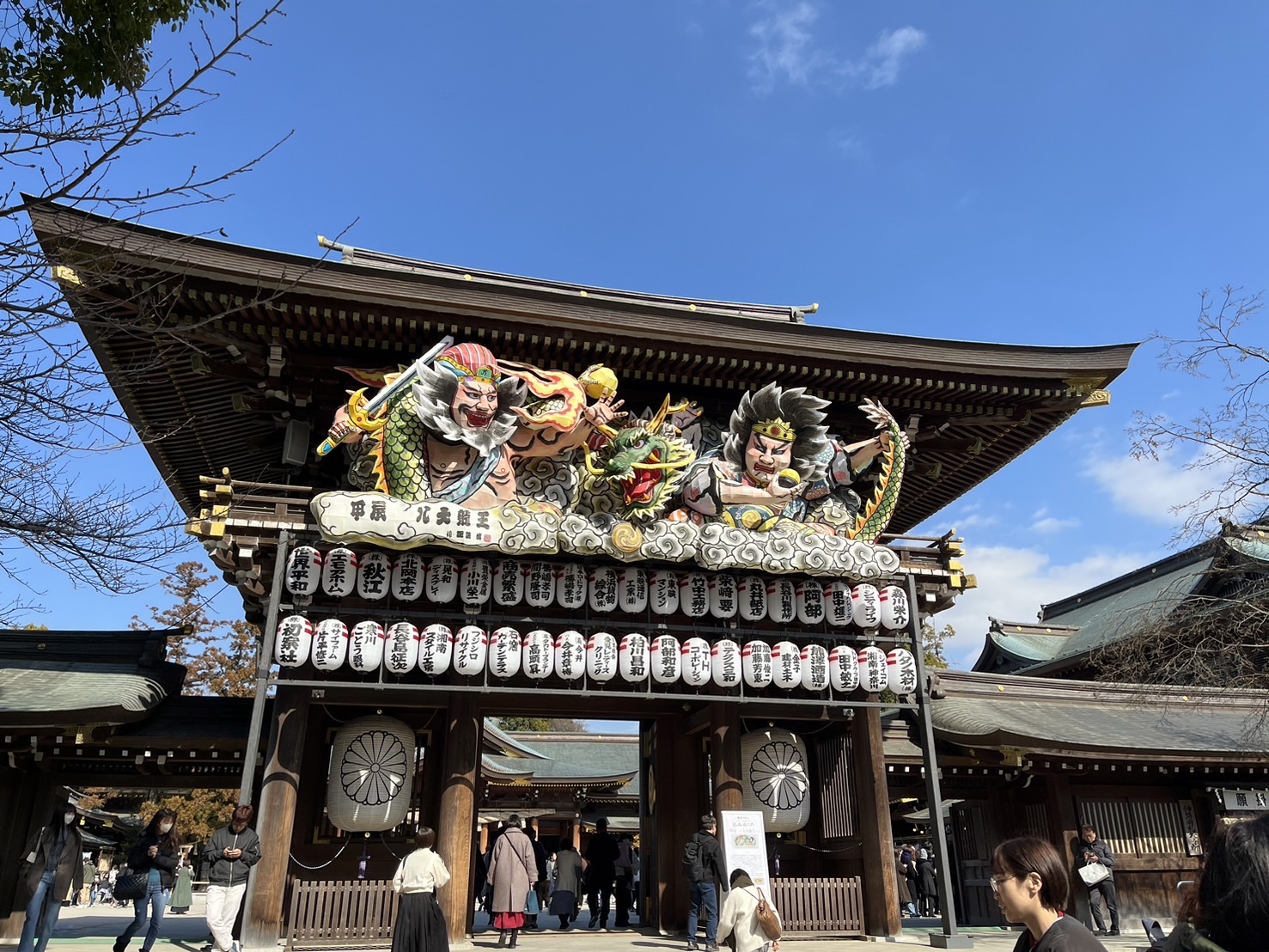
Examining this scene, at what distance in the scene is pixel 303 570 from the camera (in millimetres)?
11234

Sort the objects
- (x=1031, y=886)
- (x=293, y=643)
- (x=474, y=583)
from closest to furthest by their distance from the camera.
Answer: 1. (x=1031, y=886)
2. (x=293, y=643)
3. (x=474, y=583)

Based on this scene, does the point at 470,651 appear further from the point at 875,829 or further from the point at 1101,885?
the point at 1101,885

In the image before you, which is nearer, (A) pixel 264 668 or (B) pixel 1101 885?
(A) pixel 264 668

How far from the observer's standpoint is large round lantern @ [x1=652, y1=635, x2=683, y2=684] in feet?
38.8

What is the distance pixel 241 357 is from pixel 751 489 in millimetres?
7528

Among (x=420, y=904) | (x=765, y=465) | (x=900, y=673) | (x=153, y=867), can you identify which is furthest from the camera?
(x=765, y=465)

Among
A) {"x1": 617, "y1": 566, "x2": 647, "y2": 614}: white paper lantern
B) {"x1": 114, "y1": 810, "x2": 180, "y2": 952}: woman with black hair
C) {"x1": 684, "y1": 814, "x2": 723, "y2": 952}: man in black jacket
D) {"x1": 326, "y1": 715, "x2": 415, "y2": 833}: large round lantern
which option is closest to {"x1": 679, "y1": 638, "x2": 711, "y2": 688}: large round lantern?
{"x1": 617, "y1": 566, "x2": 647, "y2": 614}: white paper lantern

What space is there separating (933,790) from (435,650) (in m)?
7.15

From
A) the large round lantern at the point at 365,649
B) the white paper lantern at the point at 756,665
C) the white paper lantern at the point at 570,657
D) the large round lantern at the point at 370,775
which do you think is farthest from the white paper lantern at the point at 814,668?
the large round lantern at the point at 365,649

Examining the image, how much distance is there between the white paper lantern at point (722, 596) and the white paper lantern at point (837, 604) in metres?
1.47

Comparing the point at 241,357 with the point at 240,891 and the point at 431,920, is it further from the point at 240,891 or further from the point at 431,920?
the point at 431,920

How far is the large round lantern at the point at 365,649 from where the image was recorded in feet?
36.0

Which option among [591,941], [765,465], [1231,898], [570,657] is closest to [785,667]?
[765,465]

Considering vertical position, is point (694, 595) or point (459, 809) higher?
point (694, 595)
